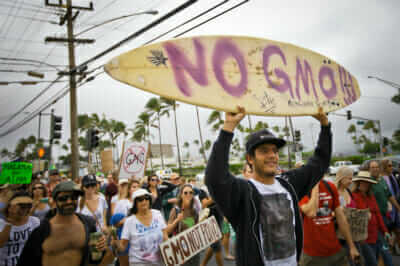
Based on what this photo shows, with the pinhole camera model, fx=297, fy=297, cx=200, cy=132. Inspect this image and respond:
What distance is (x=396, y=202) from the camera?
5711mm

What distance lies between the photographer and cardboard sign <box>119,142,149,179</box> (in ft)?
24.3

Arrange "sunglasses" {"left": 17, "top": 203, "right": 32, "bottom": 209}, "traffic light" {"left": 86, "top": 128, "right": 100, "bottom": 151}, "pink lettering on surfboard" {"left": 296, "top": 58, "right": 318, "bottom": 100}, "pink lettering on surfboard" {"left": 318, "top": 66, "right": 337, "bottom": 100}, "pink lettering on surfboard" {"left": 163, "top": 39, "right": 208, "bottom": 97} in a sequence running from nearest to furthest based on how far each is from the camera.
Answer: "pink lettering on surfboard" {"left": 163, "top": 39, "right": 208, "bottom": 97} → "pink lettering on surfboard" {"left": 296, "top": 58, "right": 318, "bottom": 100} → "pink lettering on surfboard" {"left": 318, "top": 66, "right": 337, "bottom": 100} → "sunglasses" {"left": 17, "top": 203, "right": 32, "bottom": 209} → "traffic light" {"left": 86, "top": 128, "right": 100, "bottom": 151}

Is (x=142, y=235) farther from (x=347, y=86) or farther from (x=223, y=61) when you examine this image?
(x=347, y=86)

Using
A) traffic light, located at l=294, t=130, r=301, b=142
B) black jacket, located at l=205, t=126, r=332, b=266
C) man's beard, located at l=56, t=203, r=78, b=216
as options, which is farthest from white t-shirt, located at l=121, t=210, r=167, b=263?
traffic light, located at l=294, t=130, r=301, b=142

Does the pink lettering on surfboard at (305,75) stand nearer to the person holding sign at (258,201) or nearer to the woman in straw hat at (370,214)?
the person holding sign at (258,201)

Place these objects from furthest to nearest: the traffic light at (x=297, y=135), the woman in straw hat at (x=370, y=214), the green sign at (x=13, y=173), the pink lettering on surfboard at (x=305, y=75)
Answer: the traffic light at (x=297, y=135) < the green sign at (x=13, y=173) < the woman in straw hat at (x=370, y=214) < the pink lettering on surfboard at (x=305, y=75)

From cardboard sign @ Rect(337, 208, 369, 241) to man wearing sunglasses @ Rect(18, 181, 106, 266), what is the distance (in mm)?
3308

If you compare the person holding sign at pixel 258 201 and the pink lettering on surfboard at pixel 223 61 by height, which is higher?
the pink lettering on surfboard at pixel 223 61

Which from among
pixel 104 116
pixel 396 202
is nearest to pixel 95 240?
pixel 396 202

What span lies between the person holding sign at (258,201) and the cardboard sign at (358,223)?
7.56 ft

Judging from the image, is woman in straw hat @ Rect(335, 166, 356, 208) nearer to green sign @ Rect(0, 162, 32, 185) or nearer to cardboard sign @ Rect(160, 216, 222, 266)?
cardboard sign @ Rect(160, 216, 222, 266)

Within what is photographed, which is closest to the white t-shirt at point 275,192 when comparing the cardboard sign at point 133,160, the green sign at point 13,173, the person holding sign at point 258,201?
the person holding sign at point 258,201

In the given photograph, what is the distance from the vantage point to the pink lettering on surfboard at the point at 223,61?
2.48 meters

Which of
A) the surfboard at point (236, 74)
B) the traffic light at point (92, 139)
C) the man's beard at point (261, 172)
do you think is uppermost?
the traffic light at point (92, 139)
